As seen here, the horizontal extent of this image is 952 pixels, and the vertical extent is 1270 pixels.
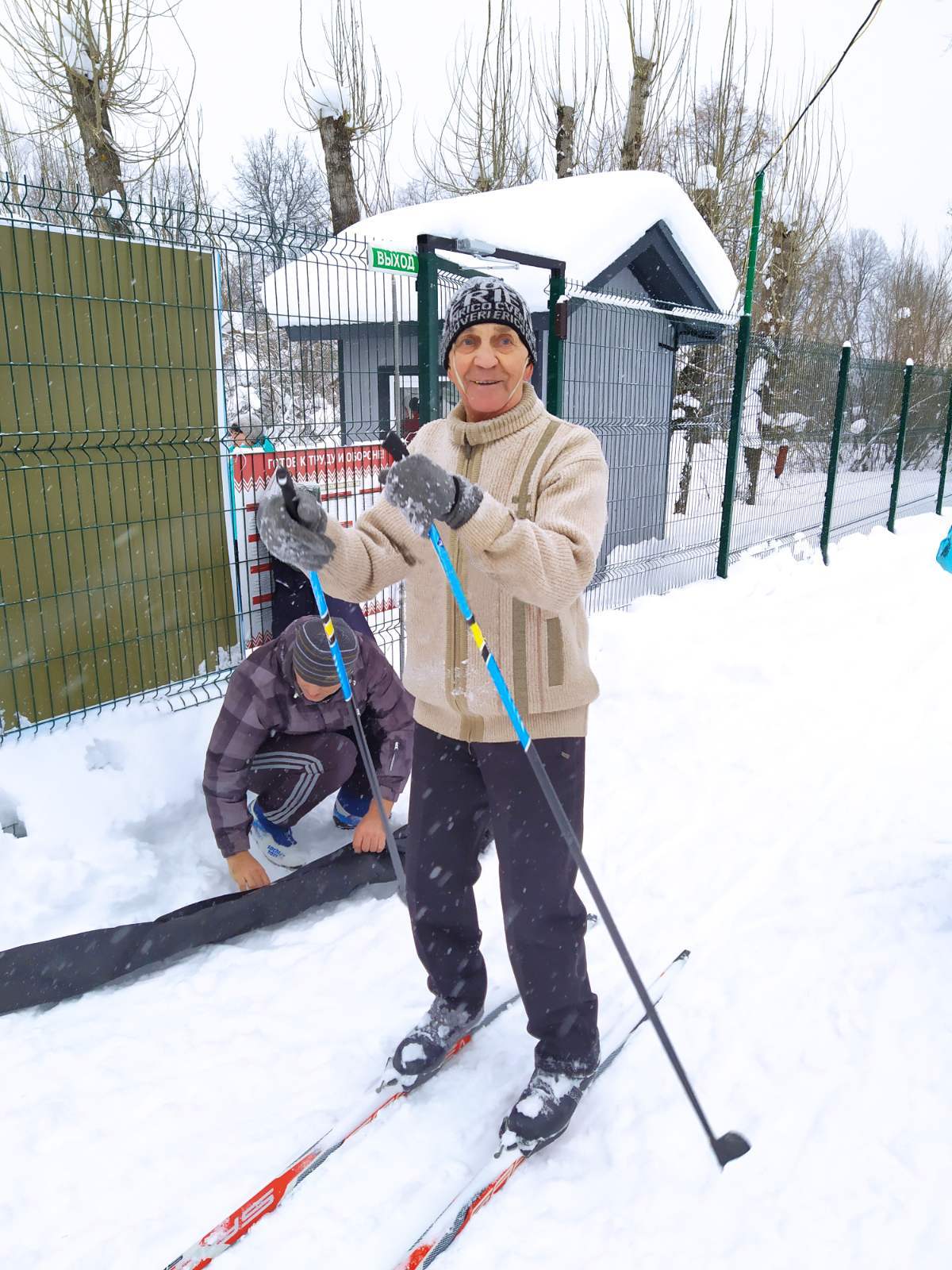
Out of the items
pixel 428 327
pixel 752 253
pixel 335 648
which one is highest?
pixel 752 253

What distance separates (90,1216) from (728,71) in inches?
681

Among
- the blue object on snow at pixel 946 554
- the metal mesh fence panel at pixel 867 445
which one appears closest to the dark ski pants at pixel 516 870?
the blue object on snow at pixel 946 554

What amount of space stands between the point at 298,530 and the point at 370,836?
5.45 feet

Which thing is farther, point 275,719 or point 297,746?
point 297,746

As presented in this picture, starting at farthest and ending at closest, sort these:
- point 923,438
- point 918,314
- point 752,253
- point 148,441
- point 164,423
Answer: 1. point 918,314
2. point 923,438
3. point 752,253
4. point 164,423
5. point 148,441

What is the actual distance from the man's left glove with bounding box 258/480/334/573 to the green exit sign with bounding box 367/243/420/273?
2343mm

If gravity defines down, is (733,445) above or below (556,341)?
below

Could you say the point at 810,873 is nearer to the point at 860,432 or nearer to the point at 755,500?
the point at 755,500

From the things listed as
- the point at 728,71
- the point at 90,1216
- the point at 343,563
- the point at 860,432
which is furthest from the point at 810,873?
the point at 728,71

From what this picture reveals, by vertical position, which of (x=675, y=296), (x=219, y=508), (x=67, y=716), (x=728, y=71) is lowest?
(x=67, y=716)

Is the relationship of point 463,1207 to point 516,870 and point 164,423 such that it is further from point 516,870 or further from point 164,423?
point 164,423

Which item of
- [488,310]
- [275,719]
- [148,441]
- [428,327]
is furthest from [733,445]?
[488,310]

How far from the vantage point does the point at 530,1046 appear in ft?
7.50

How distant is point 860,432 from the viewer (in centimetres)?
973
